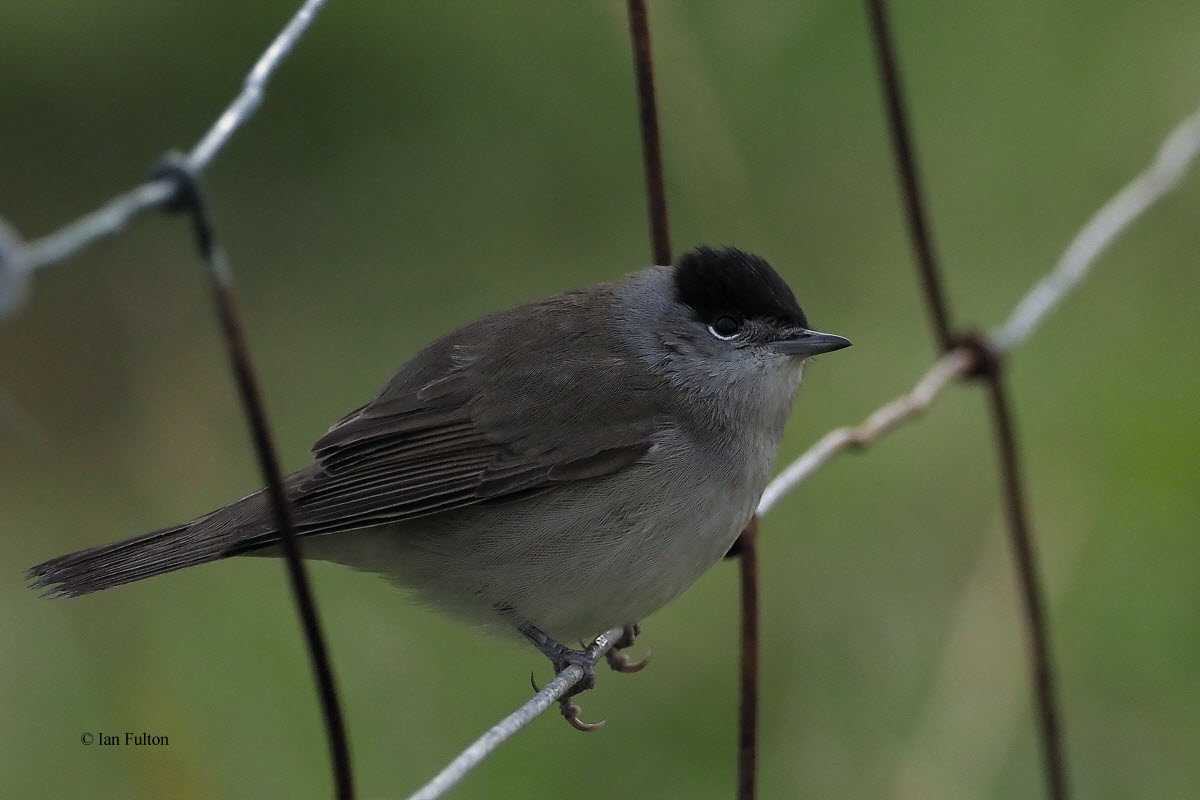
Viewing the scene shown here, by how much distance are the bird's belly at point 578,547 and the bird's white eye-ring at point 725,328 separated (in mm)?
407

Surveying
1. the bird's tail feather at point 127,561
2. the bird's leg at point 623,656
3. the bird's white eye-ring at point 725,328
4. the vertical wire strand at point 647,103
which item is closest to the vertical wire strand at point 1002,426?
the vertical wire strand at point 647,103

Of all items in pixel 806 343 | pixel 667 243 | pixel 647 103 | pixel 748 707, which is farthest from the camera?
pixel 806 343

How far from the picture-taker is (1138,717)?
14.4ft

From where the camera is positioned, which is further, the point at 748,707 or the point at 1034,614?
the point at 748,707

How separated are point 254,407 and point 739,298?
2.30 meters

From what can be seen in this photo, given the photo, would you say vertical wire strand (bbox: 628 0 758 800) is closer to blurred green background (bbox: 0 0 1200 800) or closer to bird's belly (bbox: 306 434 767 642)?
bird's belly (bbox: 306 434 767 642)

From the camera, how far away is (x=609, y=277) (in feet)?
20.1

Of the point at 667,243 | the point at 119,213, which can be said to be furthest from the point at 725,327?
the point at 119,213

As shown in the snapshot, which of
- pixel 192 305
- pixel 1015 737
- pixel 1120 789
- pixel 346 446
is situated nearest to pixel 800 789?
pixel 1015 737

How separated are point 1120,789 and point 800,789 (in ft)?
3.13

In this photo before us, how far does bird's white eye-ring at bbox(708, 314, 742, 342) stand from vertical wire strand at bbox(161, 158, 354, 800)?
2.17m

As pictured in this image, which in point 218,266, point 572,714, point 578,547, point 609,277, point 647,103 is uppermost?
point 647,103

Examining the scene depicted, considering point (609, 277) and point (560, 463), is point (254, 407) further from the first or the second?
point (609, 277)

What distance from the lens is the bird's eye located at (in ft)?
12.0
